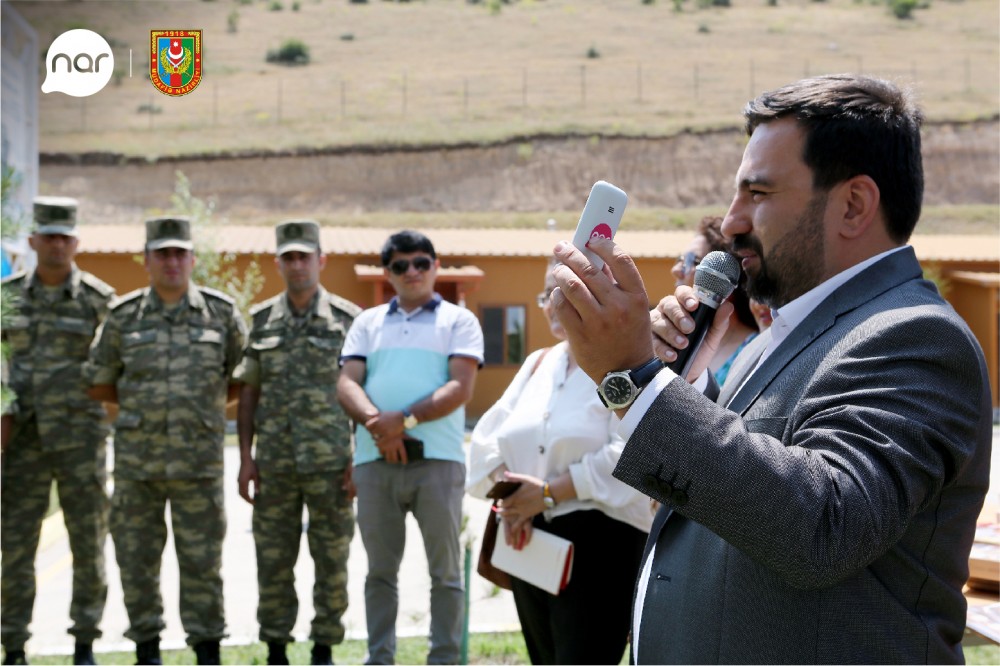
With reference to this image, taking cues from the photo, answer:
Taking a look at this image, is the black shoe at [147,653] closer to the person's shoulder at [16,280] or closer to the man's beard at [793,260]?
the person's shoulder at [16,280]

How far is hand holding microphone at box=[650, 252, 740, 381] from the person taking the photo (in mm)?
1830

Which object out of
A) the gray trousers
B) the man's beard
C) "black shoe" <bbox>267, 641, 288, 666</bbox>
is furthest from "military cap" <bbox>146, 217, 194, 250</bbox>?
the man's beard

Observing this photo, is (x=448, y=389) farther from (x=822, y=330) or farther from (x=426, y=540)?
(x=822, y=330)

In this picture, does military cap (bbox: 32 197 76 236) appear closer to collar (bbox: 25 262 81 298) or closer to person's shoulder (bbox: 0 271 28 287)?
collar (bbox: 25 262 81 298)

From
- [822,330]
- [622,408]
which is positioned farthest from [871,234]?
[622,408]

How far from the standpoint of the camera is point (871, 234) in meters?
1.67

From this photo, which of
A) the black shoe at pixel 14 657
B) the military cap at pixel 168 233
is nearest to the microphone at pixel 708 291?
Result: the military cap at pixel 168 233

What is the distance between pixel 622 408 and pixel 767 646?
1.53 feet

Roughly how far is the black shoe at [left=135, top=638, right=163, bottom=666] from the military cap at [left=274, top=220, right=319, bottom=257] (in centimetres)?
224

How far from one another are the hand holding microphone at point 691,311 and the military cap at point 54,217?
186 inches

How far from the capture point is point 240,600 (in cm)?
653

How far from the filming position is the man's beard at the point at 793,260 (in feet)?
5.41

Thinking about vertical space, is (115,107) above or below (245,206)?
above

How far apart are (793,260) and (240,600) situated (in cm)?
567
